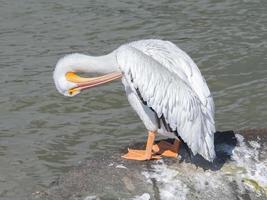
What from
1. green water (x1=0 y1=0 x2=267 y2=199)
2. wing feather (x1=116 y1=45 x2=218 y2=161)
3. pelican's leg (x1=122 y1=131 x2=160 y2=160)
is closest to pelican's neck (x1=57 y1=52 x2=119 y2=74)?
wing feather (x1=116 y1=45 x2=218 y2=161)

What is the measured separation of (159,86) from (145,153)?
745mm

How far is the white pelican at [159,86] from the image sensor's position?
552 cm

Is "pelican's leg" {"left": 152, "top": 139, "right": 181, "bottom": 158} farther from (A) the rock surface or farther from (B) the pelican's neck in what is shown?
(B) the pelican's neck

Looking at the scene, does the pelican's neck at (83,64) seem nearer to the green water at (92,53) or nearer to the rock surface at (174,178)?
the rock surface at (174,178)

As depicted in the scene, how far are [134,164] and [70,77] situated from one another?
0.95m

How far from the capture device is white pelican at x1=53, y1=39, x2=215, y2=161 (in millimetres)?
5523

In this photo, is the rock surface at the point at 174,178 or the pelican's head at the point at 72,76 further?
the pelican's head at the point at 72,76

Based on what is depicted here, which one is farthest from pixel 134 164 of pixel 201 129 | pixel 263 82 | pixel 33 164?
pixel 263 82

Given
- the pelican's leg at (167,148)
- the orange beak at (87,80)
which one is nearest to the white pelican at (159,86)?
the orange beak at (87,80)

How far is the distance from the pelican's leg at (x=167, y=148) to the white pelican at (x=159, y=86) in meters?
0.14

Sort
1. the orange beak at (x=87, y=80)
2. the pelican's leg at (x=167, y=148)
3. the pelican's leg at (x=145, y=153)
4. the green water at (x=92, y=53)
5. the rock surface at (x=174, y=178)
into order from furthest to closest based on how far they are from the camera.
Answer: the green water at (x=92, y=53), the pelican's leg at (x=167, y=148), the pelican's leg at (x=145, y=153), the orange beak at (x=87, y=80), the rock surface at (x=174, y=178)

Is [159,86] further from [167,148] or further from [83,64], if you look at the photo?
[167,148]

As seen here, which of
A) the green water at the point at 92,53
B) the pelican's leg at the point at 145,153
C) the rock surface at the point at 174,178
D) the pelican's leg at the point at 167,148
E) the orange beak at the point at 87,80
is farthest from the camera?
the green water at the point at 92,53

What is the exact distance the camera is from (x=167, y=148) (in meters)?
6.16
